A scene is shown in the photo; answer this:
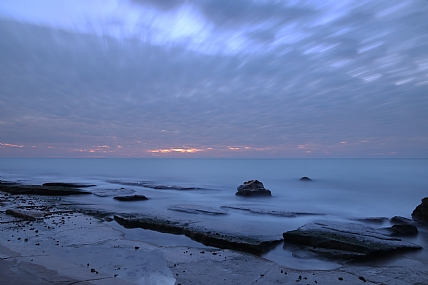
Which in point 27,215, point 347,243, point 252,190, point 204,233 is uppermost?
point 252,190

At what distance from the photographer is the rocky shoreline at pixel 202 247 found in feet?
31.1

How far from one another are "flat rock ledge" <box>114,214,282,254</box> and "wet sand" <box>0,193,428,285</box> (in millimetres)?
732

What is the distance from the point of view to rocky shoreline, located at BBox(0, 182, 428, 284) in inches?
373

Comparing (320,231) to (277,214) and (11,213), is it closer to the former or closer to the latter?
(277,214)

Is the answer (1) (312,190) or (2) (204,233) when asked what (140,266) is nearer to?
(2) (204,233)

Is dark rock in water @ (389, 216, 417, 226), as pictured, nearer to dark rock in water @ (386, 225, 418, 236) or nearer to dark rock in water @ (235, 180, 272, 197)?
dark rock in water @ (386, 225, 418, 236)

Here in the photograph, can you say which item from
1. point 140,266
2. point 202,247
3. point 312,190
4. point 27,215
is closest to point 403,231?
point 202,247

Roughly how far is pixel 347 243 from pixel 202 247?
659 centimetres

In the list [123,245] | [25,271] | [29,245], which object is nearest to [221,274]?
[123,245]

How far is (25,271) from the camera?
8680mm

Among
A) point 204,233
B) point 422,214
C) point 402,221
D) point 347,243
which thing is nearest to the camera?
point 347,243

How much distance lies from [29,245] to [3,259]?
226 cm

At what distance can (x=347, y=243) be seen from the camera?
12891mm

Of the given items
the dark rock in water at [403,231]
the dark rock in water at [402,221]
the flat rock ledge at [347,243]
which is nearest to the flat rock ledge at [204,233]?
the flat rock ledge at [347,243]
